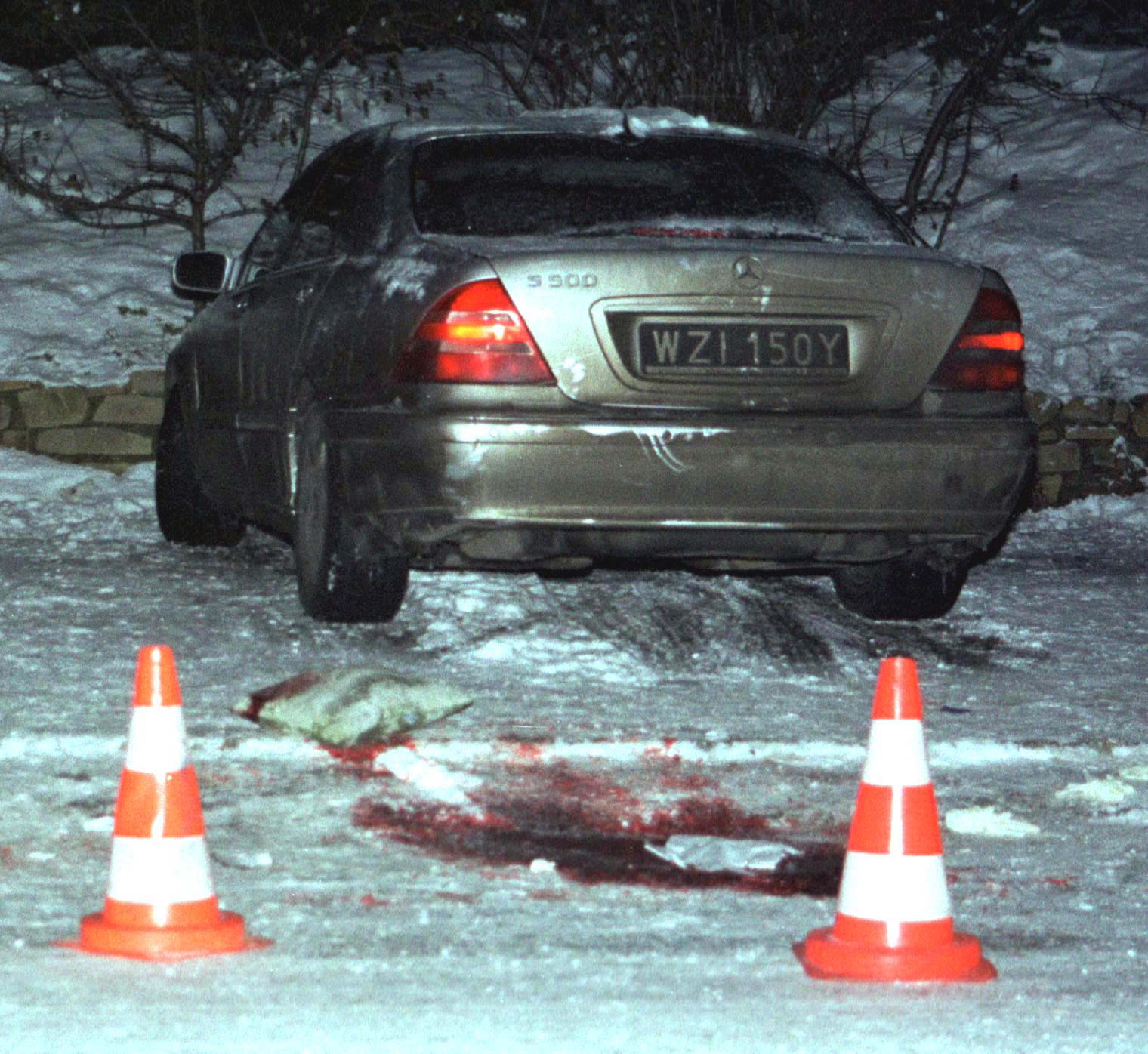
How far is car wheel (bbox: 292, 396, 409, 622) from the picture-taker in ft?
20.3

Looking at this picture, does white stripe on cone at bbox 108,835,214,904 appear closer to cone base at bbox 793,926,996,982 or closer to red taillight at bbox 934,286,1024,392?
cone base at bbox 793,926,996,982

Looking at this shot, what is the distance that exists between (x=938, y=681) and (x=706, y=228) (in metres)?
1.45

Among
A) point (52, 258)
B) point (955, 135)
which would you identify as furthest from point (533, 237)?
point (955, 135)

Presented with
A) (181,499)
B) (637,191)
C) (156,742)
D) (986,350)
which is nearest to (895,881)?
(156,742)

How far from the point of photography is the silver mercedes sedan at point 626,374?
569 centimetres

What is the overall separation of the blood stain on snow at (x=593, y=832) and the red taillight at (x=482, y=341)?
1182mm

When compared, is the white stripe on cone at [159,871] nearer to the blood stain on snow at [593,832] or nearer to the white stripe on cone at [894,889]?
the blood stain on snow at [593,832]

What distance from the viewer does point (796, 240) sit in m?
6.15

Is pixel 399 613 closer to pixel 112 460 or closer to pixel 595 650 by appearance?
pixel 595 650

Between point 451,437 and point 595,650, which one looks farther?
point 595,650

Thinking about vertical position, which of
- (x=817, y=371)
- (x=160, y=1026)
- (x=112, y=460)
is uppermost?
(x=817, y=371)

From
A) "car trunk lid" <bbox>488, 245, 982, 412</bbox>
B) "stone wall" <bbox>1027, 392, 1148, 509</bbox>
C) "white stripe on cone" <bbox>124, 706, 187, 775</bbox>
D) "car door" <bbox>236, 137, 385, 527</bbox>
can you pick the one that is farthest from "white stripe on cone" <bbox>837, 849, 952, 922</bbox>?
"stone wall" <bbox>1027, 392, 1148, 509</bbox>

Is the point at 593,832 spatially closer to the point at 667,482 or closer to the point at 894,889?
the point at 894,889

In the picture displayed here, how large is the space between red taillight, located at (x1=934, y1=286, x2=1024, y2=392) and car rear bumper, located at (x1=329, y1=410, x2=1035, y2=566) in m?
0.12
